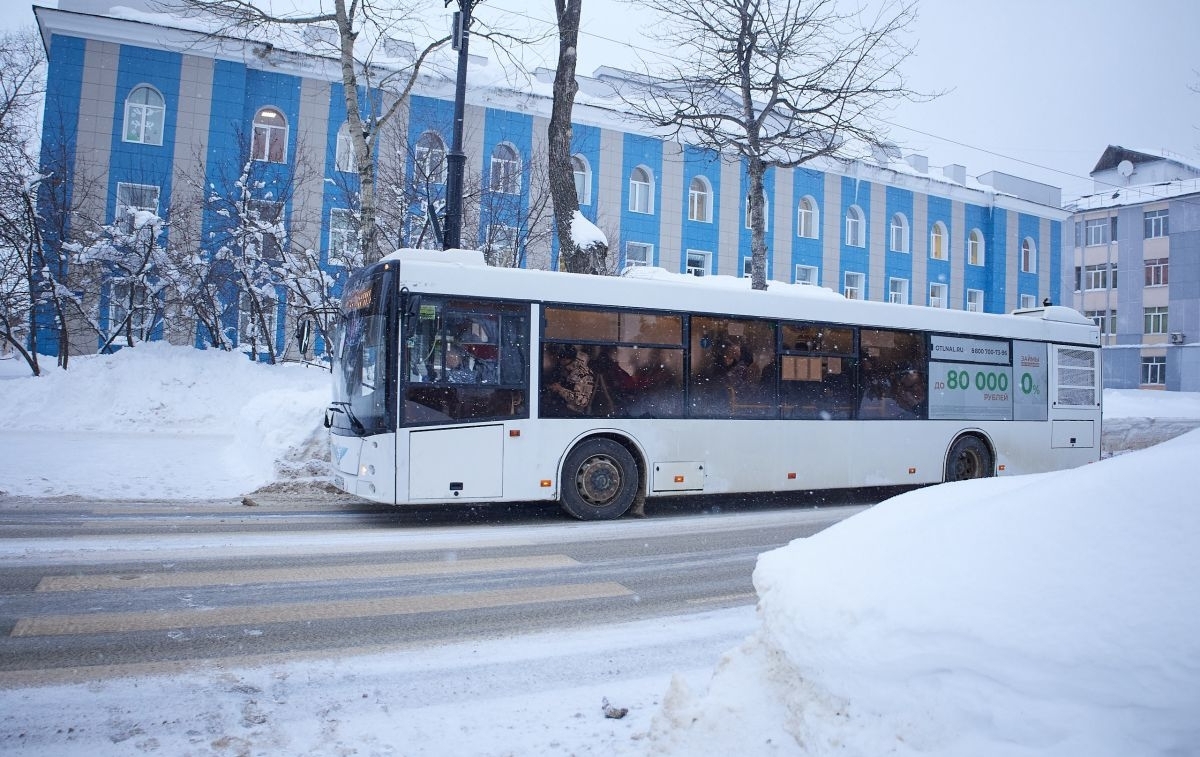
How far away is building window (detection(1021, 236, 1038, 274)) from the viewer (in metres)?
46.7

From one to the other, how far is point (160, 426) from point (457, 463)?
1139cm

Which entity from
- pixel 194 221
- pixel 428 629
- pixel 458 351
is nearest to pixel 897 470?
pixel 458 351

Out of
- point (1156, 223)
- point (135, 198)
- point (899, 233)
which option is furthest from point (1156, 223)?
point (135, 198)

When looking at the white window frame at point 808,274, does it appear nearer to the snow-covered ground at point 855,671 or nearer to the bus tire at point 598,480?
the bus tire at point 598,480

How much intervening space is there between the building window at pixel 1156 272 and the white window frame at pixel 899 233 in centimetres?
2293

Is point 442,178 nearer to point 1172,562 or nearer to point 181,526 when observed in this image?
point 181,526

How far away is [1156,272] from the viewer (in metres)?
53.4

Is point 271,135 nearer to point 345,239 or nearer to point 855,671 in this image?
point 345,239

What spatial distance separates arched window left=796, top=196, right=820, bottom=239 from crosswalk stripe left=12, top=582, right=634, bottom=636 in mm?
35397

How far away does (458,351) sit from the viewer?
9.07m

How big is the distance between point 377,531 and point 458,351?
84.2 inches

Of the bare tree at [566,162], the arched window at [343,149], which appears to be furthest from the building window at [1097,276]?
the bare tree at [566,162]

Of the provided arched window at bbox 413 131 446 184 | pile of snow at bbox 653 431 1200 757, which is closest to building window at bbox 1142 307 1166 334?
arched window at bbox 413 131 446 184

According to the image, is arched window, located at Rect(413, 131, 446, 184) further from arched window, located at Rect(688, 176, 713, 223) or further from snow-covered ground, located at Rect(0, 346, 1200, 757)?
snow-covered ground, located at Rect(0, 346, 1200, 757)
